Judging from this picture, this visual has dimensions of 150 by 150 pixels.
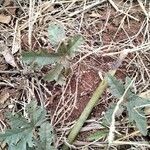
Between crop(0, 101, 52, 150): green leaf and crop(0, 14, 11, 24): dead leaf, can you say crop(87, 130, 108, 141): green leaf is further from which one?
crop(0, 14, 11, 24): dead leaf

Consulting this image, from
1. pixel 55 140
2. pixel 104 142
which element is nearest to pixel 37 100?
pixel 55 140

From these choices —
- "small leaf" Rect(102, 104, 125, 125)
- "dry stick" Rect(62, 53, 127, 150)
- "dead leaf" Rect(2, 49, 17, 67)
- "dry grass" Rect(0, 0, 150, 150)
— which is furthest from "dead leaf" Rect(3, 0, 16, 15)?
"small leaf" Rect(102, 104, 125, 125)

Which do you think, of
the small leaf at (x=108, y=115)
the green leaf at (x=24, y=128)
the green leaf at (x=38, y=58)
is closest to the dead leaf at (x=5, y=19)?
the green leaf at (x=38, y=58)

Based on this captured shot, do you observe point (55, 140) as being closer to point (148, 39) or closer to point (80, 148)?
point (80, 148)

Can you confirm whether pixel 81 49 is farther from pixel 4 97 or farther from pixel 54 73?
pixel 4 97

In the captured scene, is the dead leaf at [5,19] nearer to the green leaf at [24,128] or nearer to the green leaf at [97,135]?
the green leaf at [24,128]
